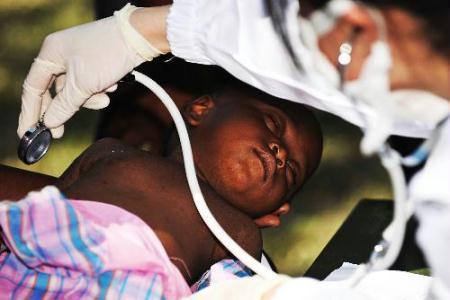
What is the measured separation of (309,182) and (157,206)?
1.83ft

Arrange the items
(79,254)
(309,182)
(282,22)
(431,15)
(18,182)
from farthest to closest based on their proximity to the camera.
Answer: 1. (309,182)
2. (18,182)
3. (79,254)
4. (282,22)
5. (431,15)

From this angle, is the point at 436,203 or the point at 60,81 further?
the point at 60,81

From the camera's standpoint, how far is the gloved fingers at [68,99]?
1017mm

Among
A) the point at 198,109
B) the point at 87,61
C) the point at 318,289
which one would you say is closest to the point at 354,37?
the point at 318,289

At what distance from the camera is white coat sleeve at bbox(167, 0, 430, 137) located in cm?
76

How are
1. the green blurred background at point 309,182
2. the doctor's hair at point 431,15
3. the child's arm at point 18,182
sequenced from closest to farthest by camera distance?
the doctor's hair at point 431,15 < the child's arm at point 18,182 < the green blurred background at point 309,182

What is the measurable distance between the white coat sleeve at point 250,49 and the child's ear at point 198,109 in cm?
46

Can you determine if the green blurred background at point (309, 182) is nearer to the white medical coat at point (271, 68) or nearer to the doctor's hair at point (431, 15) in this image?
the white medical coat at point (271, 68)

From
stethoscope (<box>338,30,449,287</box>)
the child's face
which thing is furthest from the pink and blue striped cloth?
stethoscope (<box>338,30,449,287</box>)

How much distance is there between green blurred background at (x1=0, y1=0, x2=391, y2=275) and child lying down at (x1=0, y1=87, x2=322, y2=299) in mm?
226

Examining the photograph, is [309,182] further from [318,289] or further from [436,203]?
[436,203]

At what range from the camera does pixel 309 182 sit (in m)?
1.59

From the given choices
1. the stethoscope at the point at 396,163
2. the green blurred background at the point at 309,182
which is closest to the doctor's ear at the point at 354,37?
the stethoscope at the point at 396,163

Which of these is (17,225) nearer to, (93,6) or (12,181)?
(12,181)
